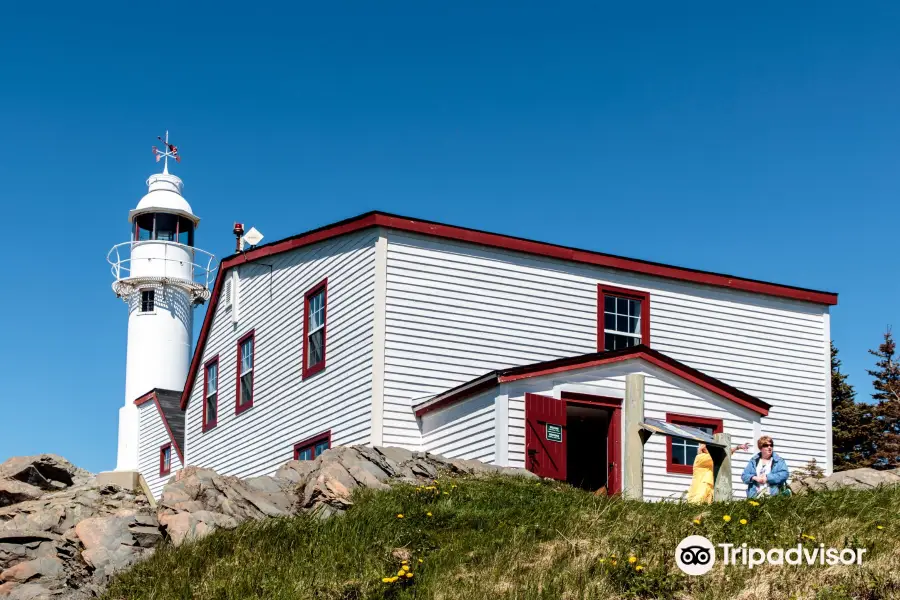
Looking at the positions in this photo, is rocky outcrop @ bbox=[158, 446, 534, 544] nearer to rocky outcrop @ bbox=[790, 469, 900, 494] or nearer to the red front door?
the red front door

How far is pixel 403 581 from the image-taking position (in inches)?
494

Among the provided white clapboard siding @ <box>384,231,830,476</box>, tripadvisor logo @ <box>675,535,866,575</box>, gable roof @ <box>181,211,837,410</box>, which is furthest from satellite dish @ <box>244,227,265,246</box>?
tripadvisor logo @ <box>675,535,866,575</box>

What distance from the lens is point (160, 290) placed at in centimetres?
4362

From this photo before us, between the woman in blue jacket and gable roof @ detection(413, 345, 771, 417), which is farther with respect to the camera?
gable roof @ detection(413, 345, 771, 417)

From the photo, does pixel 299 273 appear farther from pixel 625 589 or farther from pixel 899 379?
pixel 899 379

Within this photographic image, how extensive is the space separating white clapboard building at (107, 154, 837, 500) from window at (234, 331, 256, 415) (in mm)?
59

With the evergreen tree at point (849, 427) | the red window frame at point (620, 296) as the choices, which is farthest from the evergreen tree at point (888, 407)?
the red window frame at point (620, 296)

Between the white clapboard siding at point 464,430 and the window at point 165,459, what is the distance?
16055mm

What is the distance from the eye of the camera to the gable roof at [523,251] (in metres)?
22.9

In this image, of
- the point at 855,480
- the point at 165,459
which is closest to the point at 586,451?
the point at 855,480

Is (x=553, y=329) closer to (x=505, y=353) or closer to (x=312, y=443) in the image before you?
(x=505, y=353)

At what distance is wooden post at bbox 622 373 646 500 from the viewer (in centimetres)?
1634

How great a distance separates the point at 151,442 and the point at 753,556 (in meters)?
29.0

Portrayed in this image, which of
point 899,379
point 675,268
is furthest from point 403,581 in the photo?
point 899,379
